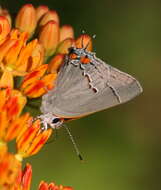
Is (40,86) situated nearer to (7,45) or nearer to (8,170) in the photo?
(7,45)

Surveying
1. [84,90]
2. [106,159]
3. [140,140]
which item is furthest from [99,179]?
[84,90]

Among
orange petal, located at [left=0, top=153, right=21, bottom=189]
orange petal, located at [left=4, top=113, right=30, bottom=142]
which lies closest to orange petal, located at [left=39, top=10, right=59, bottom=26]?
orange petal, located at [left=4, top=113, right=30, bottom=142]

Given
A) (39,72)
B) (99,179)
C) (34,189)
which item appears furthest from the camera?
(99,179)

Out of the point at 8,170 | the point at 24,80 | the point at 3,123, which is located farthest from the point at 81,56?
the point at 8,170

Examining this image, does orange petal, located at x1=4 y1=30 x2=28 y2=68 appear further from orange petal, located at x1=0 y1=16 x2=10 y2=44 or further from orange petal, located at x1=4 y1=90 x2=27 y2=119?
orange petal, located at x1=4 y1=90 x2=27 y2=119

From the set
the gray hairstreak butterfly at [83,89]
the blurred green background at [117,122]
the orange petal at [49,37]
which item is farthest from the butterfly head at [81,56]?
the blurred green background at [117,122]

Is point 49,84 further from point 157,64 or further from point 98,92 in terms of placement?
point 157,64

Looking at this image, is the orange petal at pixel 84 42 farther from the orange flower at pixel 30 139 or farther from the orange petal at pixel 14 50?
the orange flower at pixel 30 139
